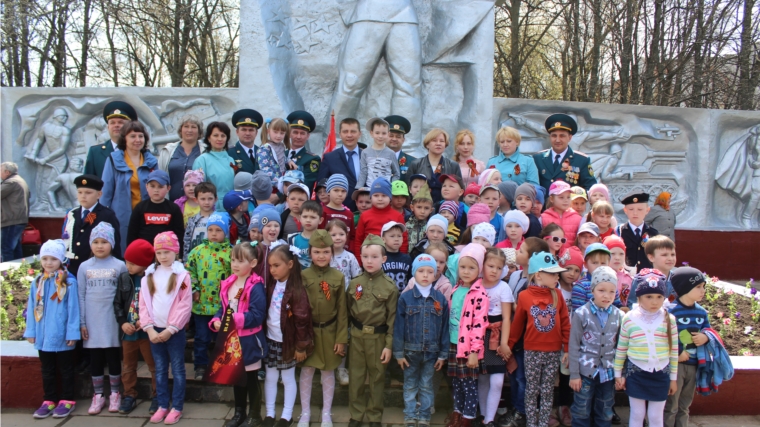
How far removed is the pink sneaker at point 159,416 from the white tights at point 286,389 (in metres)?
0.67

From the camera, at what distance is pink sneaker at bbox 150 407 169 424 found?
341cm

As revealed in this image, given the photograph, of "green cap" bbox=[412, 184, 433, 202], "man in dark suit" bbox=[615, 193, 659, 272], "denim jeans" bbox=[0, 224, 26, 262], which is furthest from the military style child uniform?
"denim jeans" bbox=[0, 224, 26, 262]

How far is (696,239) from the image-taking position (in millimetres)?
7359

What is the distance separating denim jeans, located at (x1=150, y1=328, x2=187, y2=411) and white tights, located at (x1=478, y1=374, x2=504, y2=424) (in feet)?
6.05

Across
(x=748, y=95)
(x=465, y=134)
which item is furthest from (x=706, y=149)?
(x=465, y=134)

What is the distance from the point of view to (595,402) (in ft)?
10.6

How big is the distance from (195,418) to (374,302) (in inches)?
53.6

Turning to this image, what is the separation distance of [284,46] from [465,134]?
10.1ft

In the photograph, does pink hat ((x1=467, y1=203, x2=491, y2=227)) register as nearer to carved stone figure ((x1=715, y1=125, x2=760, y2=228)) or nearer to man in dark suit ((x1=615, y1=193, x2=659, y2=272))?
man in dark suit ((x1=615, y1=193, x2=659, y2=272))

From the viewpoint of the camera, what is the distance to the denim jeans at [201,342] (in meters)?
3.71

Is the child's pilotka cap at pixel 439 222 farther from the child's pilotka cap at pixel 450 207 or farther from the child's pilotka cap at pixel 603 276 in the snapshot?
the child's pilotka cap at pixel 603 276

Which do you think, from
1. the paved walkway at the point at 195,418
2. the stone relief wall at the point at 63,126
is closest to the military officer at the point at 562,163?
the paved walkway at the point at 195,418

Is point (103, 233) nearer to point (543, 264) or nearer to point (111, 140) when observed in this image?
point (111, 140)

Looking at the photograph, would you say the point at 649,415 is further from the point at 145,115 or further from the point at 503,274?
the point at 145,115
